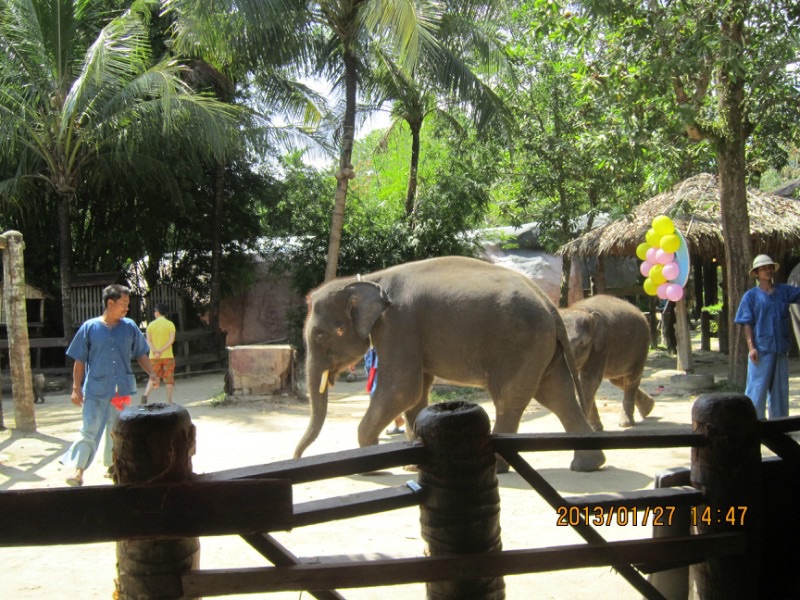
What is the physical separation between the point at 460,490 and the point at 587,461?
14.6 ft

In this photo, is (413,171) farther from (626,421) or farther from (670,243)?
(626,421)

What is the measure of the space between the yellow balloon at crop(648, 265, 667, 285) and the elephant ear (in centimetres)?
578

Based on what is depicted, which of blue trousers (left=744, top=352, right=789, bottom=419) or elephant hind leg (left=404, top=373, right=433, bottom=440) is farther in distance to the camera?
blue trousers (left=744, top=352, right=789, bottom=419)

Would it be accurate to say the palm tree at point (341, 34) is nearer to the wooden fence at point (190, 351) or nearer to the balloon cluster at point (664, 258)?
the wooden fence at point (190, 351)

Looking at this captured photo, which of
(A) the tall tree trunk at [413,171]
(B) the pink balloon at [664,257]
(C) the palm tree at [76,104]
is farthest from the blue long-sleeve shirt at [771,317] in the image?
(A) the tall tree trunk at [413,171]

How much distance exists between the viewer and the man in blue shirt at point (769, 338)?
7230 mm

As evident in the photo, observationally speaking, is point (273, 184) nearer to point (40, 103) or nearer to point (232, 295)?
point (232, 295)

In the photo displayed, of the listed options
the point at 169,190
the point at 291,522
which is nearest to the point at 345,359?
the point at 291,522

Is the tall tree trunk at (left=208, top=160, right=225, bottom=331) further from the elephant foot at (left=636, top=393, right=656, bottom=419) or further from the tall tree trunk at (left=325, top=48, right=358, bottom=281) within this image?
the elephant foot at (left=636, top=393, right=656, bottom=419)

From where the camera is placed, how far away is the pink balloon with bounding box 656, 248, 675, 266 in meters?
10.6

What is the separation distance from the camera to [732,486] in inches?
91.7

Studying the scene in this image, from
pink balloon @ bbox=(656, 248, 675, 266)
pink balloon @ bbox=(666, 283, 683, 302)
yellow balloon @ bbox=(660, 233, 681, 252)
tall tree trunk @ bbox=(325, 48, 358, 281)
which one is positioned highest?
tall tree trunk @ bbox=(325, 48, 358, 281)

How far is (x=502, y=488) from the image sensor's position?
5855 mm

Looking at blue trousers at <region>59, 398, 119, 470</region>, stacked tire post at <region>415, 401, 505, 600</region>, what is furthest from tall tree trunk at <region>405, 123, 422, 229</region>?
stacked tire post at <region>415, 401, 505, 600</region>
